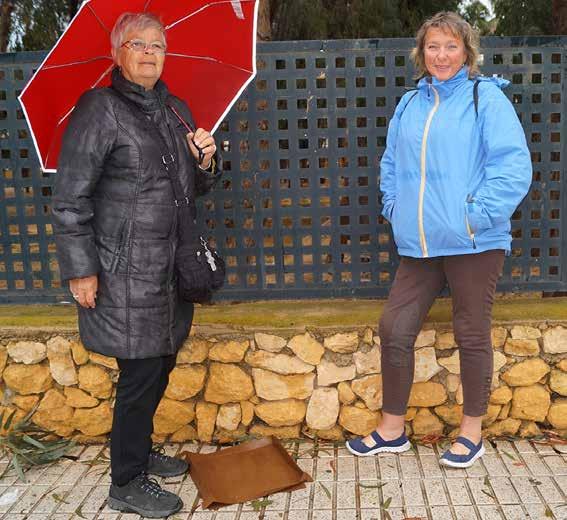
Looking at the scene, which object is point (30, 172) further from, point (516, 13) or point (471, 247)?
point (516, 13)

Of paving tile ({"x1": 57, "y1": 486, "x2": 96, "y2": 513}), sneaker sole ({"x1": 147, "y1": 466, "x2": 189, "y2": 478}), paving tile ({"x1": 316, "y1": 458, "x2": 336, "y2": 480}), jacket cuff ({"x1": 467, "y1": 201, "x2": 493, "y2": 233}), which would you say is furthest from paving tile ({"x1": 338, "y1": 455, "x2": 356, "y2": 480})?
jacket cuff ({"x1": 467, "y1": 201, "x2": 493, "y2": 233})

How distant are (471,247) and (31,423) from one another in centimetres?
228

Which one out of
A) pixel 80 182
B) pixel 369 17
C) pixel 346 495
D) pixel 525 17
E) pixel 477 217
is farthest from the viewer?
pixel 369 17

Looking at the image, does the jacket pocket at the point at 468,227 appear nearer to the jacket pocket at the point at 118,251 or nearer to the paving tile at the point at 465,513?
the paving tile at the point at 465,513

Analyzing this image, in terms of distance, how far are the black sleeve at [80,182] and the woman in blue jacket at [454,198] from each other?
123 centimetres

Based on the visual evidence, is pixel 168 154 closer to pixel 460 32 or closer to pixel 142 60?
pixel 142 60

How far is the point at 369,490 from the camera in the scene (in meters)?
3.08

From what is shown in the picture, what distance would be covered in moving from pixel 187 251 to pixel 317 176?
95 cm

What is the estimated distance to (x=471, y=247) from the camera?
294 cm

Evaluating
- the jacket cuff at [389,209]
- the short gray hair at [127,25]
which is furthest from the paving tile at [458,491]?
the short gray hair at [127,25]

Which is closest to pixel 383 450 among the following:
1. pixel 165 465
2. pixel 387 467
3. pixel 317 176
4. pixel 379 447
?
pixel 379 447

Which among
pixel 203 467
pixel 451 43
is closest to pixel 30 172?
pixel 203 467

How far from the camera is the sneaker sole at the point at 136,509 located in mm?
2926

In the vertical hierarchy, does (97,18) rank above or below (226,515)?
above
